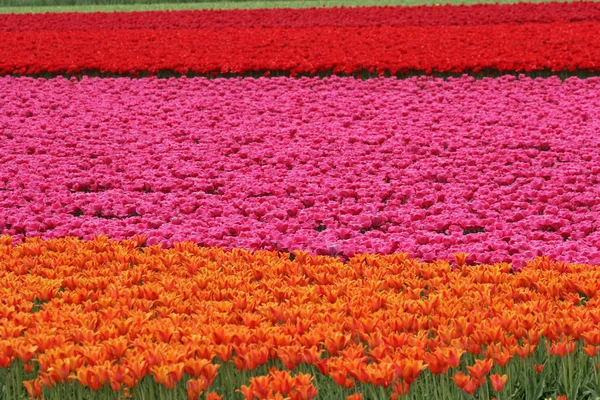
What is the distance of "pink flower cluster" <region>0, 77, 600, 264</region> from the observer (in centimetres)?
630

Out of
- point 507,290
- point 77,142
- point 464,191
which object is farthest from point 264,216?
point 77,142

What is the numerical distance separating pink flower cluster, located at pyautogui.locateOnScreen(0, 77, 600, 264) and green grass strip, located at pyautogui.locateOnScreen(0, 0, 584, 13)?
13.8 metres

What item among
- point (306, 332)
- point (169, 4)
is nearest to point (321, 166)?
point (306, 332)

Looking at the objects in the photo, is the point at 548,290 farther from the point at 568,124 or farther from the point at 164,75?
the point at 164,75

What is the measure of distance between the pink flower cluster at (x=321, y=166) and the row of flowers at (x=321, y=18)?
7.94m

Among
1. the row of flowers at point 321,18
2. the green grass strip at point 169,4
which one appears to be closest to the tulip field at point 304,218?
the row of flowers at point 321,18

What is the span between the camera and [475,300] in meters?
4.16

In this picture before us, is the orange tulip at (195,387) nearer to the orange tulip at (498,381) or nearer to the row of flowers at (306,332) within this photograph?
the row of flowers at (306,332)

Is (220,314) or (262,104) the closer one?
(220,314)

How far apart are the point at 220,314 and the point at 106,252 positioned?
1575mm

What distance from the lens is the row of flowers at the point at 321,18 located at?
1972cm

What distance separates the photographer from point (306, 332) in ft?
12.5

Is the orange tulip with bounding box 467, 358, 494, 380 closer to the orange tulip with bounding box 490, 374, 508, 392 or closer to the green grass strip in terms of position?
the orange tulip with bounding box 490, 374, 508, 392

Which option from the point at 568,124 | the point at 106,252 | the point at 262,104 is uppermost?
the point at 262,104
